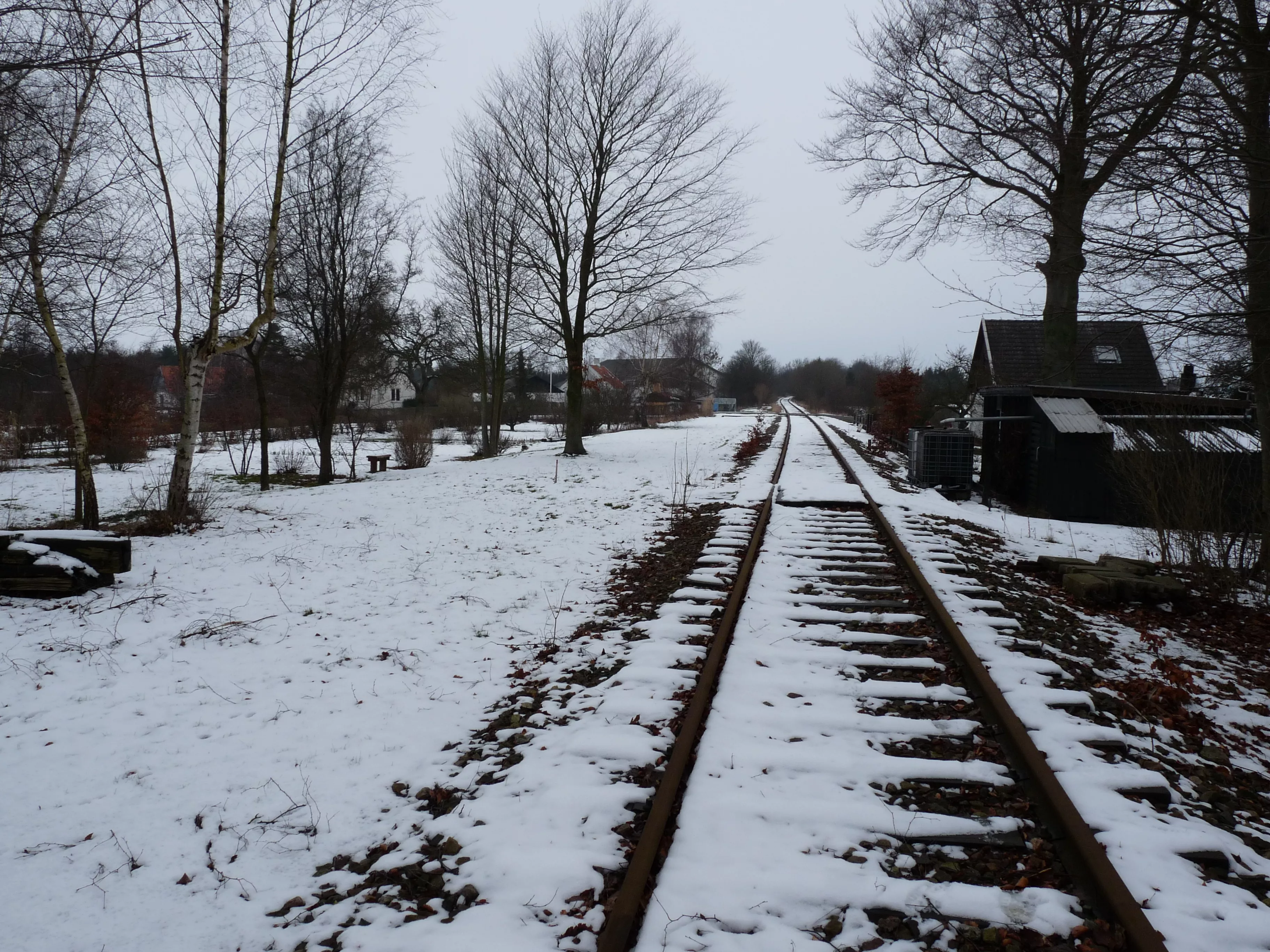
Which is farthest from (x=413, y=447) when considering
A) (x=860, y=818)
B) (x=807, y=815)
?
(x=860, y=818)

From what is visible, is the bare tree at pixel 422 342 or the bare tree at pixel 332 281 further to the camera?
the bare tree at pixel 422 342

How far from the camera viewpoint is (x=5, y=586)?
5895 millimetres

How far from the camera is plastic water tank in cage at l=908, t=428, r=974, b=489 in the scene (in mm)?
13742

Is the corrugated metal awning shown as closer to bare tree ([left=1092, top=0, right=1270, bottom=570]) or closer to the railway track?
bare tree ([left=1092, top=0, right=1270, bottom=570])

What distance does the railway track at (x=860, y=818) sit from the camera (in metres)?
2.30

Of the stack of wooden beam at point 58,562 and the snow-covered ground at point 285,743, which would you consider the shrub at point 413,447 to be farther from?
the stack of wooden beam at point 58,562

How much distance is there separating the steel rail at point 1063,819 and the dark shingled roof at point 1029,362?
27.1 feet

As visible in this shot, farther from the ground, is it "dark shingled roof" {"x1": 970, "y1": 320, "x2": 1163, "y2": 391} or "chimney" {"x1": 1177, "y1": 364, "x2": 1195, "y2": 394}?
"dark shingled roof" {"x1": 970, "y1": 320, "x2": 1163, "y2": 391}

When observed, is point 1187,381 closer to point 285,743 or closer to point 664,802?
point 664,802

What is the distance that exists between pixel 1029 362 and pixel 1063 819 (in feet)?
92.2

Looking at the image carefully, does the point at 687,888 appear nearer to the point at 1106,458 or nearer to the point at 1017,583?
the point at 1017,583

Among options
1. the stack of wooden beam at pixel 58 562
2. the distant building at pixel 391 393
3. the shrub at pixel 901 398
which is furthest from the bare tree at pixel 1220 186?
the distant building at pixel 391 393

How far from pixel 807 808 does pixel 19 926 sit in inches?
123

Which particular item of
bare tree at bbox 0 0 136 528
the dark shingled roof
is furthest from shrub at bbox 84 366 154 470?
the dark shingled roof
